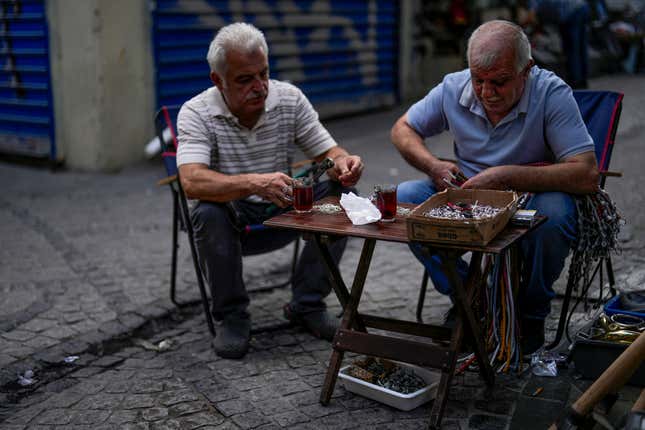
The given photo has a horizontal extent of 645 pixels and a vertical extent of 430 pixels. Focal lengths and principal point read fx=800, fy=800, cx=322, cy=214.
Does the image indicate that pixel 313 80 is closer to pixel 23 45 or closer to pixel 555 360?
pixel 23 45

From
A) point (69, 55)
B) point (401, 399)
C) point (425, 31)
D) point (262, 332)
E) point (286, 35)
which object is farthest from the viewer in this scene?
point (425, 31)

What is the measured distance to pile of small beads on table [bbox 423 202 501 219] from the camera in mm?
2928

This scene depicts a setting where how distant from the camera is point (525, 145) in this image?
11.4ft

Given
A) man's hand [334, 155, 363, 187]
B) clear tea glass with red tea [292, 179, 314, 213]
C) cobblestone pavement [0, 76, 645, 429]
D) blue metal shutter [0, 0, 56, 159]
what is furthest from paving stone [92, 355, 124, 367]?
blue metal shutter [0, 0, 56, 159]

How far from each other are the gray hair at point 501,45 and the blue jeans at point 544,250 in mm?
575

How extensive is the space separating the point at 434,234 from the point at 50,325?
2.36 m

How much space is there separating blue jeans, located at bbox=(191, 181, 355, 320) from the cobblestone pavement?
0.22 metres

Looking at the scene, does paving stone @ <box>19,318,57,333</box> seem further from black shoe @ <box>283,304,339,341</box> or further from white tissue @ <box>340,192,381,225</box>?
white tissue @ <box>340,192,381,225</box>

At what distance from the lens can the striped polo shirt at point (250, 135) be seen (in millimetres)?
3855

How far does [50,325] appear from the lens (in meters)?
4.20

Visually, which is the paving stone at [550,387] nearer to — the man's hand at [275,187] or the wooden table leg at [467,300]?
the wooden table leg at [467,300]

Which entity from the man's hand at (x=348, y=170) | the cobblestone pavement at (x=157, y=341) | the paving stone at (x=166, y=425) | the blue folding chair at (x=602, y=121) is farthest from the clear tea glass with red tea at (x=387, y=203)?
the paving stone at (x=166, y=425)

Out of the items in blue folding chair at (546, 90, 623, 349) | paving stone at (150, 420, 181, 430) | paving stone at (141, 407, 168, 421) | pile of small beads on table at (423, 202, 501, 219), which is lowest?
paving stone at (141, 407, 168, 421)

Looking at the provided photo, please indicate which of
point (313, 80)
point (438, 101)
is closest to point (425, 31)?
point (313, 80)
